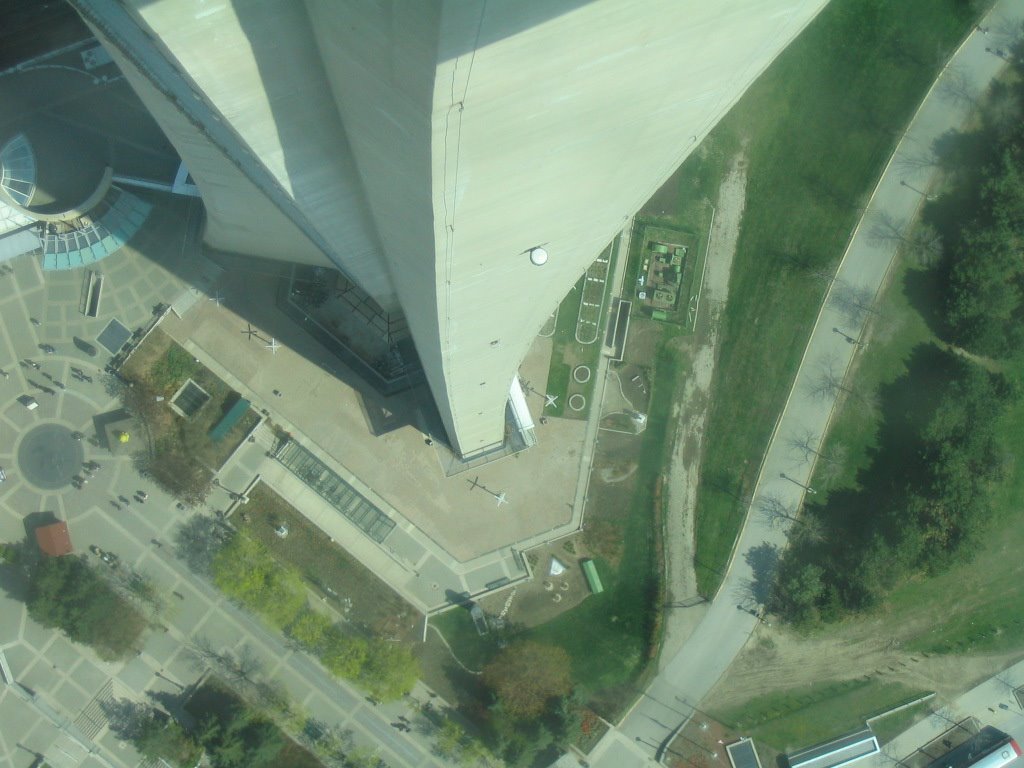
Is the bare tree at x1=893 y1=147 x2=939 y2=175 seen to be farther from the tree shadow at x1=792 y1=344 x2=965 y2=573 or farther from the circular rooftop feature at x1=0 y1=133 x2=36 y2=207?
the circular rooftop feature at x1=0 y1=133 x2=36 y2=207

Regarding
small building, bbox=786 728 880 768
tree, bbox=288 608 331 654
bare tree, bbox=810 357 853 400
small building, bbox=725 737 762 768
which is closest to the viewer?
tree, bbox=288 608 331 654

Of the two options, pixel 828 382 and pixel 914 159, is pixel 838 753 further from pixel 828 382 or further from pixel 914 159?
pixel 914 159

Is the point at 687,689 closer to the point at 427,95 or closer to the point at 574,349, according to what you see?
the point at 574,349

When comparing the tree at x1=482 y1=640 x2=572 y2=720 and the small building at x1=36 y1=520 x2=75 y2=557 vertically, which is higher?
the tree at x1=482 y1=640 x2=572 y2=720

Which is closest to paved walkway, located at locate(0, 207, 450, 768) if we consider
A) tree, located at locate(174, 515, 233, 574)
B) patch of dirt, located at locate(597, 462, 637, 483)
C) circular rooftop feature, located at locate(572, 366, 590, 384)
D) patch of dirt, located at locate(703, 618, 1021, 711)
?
tree, located at locate(174, 515, 233, 574)

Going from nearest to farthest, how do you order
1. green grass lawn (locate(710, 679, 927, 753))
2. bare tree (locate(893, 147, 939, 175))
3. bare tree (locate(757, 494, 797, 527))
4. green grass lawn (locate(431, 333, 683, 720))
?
green grass lawn (locate(431, 333, 683, 720)), green grass lawn (locate(710, 679, 927, 753)), bare tree (locate(757, 494, 797, 527)), bare tree (locate(893, 147, 939, 175))

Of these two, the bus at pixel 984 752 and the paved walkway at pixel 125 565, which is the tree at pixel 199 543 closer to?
the paved walkway at pixel 125 565
